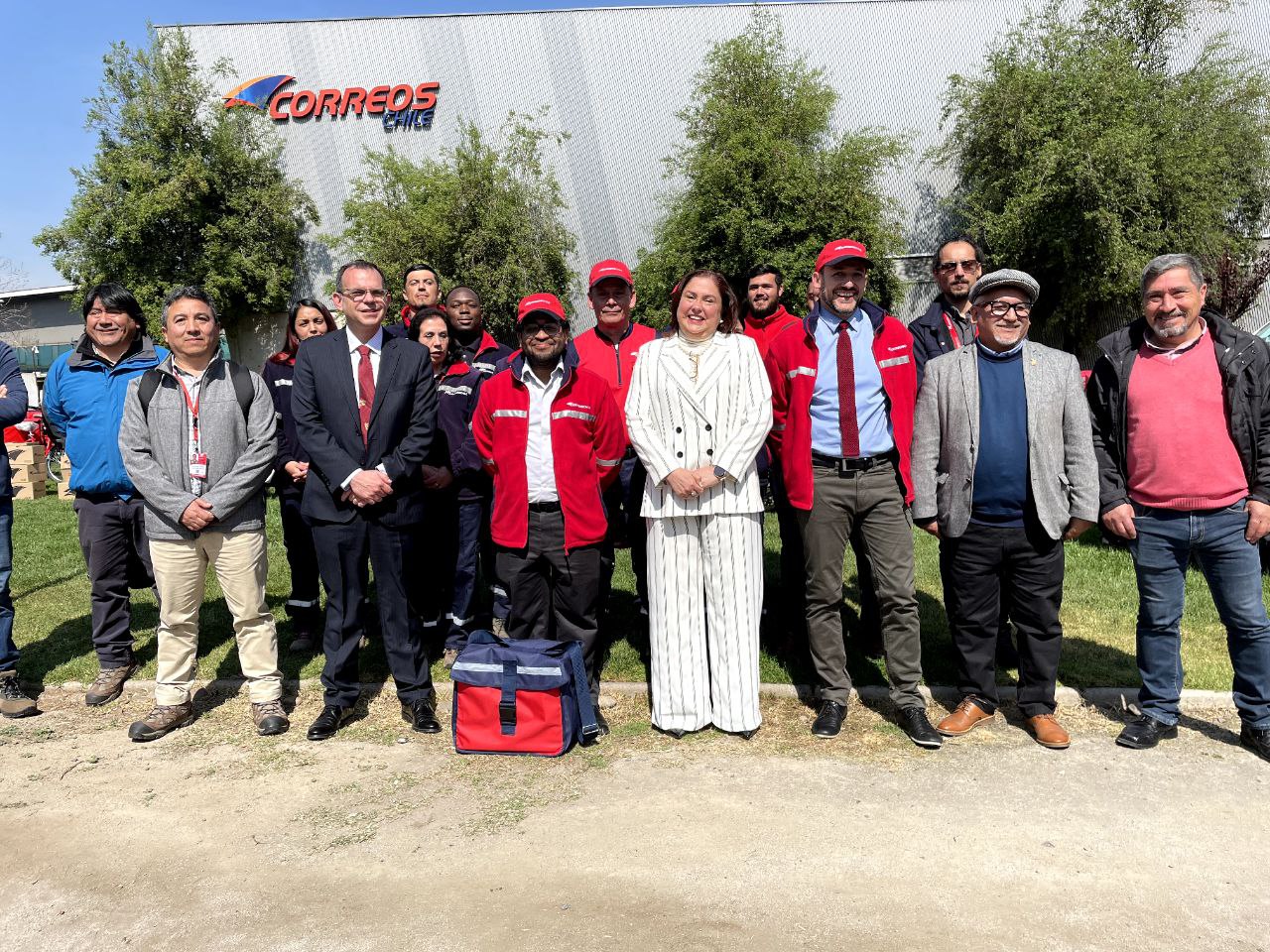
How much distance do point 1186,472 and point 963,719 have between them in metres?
1.69

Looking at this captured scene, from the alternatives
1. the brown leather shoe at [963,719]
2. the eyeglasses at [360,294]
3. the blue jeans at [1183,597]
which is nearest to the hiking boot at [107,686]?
the eyeglasses at [360,294]

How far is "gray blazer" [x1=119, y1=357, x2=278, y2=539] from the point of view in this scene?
4680 mm

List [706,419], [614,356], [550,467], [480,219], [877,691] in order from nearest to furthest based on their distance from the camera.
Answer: [706,419]
[550,467]
[877,691]
[614,356]
[480,219]

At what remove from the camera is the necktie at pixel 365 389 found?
4719 mm

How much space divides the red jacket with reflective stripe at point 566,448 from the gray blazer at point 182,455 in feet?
4.52

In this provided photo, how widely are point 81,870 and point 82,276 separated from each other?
29.7 metres

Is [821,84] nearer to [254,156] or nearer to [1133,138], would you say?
[1133,138]

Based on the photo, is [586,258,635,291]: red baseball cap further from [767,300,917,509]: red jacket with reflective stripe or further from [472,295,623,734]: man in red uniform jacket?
[767,300,917,509]: red jacket with reflective stripe

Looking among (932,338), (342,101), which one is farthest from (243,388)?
(342,101)

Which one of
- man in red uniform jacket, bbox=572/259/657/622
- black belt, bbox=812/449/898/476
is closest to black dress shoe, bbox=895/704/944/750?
black belt, bbox=812/449/898/476

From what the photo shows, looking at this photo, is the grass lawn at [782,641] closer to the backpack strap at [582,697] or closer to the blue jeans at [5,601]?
the blue jeans at [5,601]

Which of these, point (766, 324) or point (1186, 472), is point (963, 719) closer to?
point (1186, 472)

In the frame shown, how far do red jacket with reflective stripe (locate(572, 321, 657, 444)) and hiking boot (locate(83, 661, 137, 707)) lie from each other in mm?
3669

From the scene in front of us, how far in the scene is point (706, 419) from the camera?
14.8 feet
